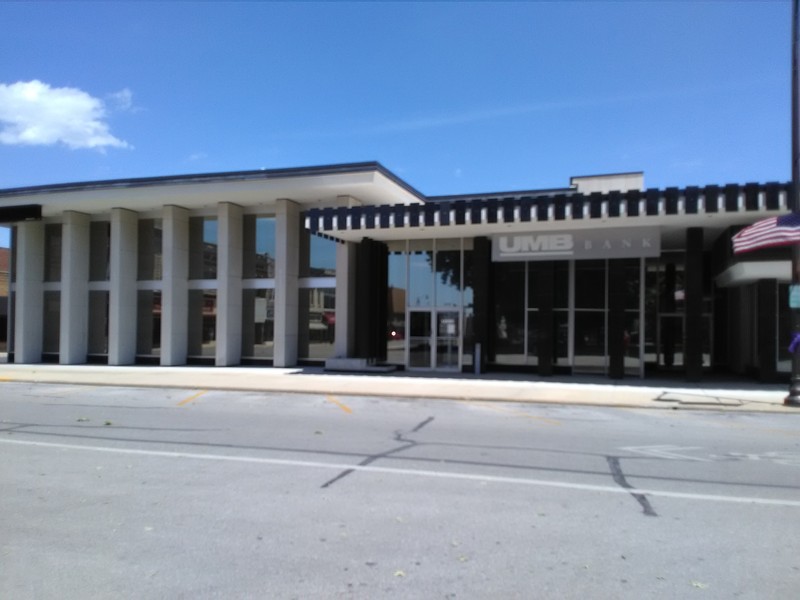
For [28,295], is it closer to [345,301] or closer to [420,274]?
[345,301]

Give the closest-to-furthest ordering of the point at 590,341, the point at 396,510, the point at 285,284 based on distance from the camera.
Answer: the point at 396,510
the point at 590,341
the point at 285,284

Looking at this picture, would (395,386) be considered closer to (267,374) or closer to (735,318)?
(267,374)

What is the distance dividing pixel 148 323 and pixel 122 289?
2.00 meters

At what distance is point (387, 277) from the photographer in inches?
917

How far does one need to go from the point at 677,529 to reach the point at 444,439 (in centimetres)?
457

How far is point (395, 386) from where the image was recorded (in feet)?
56.0

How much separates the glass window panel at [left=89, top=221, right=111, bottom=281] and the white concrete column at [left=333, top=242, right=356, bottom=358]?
12.2 m

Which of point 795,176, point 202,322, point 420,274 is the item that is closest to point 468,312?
point 420,274

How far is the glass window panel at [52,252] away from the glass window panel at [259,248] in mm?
10431

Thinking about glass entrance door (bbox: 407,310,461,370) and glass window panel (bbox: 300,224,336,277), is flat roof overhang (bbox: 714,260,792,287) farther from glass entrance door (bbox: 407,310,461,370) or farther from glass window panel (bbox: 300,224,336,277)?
glass window panel (bbox: 300,224,336,277)

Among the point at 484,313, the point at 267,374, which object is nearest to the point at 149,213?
the point at 267,374

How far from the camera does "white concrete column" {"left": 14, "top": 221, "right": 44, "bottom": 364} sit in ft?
92.9

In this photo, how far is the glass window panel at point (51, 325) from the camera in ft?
96.8

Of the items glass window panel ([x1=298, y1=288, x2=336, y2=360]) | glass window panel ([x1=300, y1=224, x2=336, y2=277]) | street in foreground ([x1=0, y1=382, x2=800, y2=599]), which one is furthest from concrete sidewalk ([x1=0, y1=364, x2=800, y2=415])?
glass window panel ([x1=300, y1=224, x2=336, y2=277])
